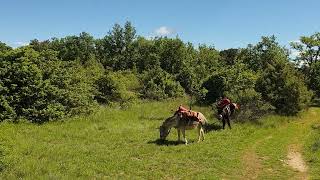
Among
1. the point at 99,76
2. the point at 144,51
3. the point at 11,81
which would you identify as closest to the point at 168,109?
the point at 99,76

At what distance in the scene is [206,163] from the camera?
19.2 metres

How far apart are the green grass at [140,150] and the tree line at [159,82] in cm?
185

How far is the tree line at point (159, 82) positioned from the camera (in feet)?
96.6

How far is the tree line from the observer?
29.4m

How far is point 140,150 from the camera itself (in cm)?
2123

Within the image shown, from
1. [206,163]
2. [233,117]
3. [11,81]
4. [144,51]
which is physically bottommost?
[206,163]

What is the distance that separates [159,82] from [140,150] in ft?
91.5

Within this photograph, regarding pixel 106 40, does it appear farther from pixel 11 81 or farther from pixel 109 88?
pixel 11 81

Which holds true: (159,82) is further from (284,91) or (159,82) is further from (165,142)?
(165,142)

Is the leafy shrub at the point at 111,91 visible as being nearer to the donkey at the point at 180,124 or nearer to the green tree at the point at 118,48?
the donkey at the point at 180,124

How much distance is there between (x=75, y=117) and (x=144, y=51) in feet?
153

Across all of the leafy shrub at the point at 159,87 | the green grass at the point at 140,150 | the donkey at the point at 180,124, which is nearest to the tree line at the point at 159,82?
the leafy shrub at the point at 159,87

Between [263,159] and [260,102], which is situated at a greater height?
[260,102]

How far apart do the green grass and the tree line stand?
1.85 m
